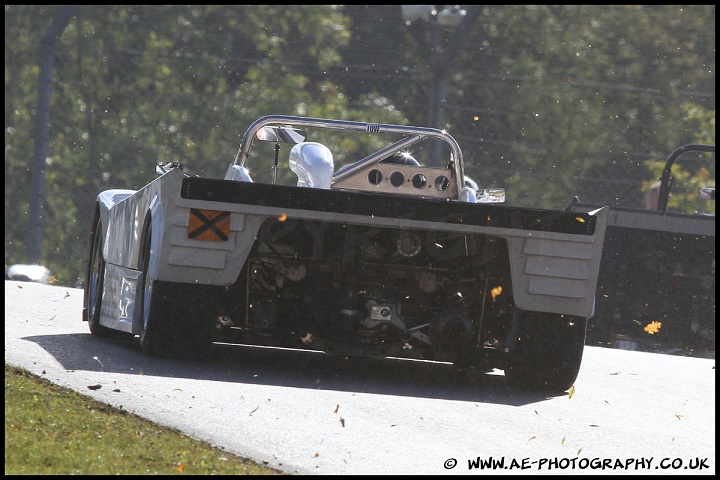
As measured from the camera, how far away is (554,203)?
2555cm

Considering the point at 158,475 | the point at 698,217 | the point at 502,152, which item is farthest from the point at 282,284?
the point at 502,152

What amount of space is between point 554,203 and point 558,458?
19.8m

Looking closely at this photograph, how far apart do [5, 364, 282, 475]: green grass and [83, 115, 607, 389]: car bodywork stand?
1.46m

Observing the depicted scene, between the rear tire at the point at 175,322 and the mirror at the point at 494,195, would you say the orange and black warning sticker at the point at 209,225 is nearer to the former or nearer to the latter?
the rear tire at the point at 175,322

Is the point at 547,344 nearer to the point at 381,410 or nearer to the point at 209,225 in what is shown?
the point at 381,410

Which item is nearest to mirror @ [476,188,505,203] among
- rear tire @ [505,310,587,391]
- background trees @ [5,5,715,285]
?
rear tire @ [505,310,587,391]

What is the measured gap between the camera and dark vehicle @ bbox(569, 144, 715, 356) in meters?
14.7

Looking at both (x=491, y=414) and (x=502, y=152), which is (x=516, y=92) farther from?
(x=491, y=414)

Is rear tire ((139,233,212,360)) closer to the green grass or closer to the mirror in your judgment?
the green grass

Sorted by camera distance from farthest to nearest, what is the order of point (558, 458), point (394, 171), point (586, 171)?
point (586, 171) < point (394, 171) < point (558, 458)

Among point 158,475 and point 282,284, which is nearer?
point 158,475

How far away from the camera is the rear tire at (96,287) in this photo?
32.3 feet

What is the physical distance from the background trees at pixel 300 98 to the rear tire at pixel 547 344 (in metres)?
14.6

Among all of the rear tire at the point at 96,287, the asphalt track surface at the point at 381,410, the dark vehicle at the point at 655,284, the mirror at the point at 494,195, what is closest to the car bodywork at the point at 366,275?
the asphalt track surface at the point at 381,410
